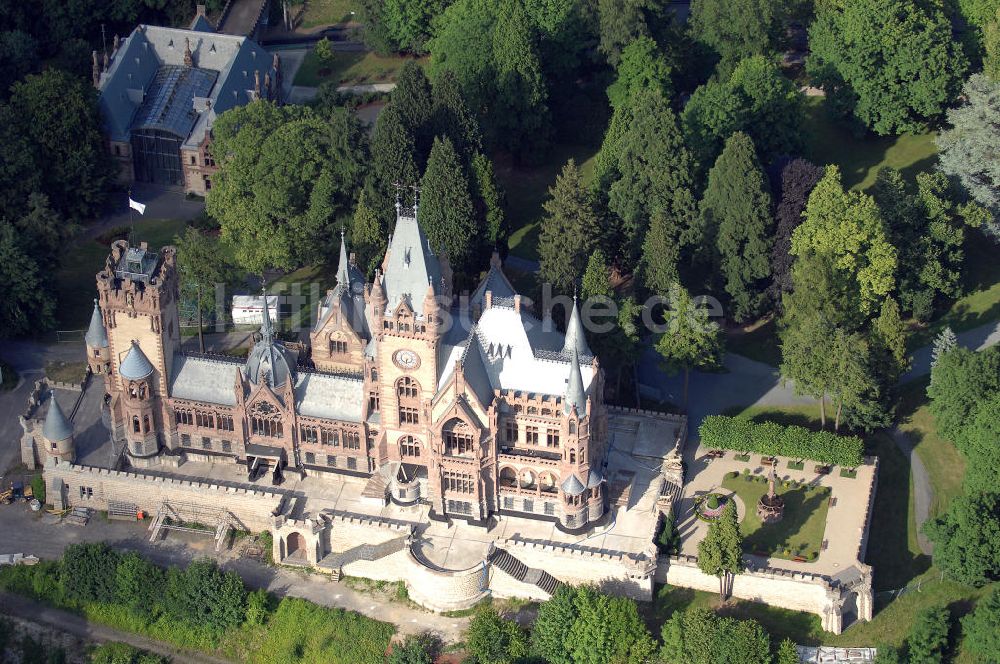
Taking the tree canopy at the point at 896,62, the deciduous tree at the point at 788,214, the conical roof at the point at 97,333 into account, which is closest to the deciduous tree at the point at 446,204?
the deciduous tree at the point at 788,214

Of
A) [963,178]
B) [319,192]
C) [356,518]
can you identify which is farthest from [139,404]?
[963,178]

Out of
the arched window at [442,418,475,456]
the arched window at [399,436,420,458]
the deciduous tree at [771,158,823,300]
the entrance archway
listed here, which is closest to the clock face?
the arched window at [442,418,475,456]

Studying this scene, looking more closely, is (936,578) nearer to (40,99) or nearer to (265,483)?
(265,483)

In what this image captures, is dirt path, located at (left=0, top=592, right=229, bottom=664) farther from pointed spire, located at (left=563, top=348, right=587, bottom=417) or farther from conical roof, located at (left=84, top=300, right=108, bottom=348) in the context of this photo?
pointed spire, located at (left=563, top=348, right=587, bottom=417)

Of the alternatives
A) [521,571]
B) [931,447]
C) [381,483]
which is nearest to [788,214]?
[931,447]

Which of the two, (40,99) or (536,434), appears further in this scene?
(40,99)

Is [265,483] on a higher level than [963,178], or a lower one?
lower
